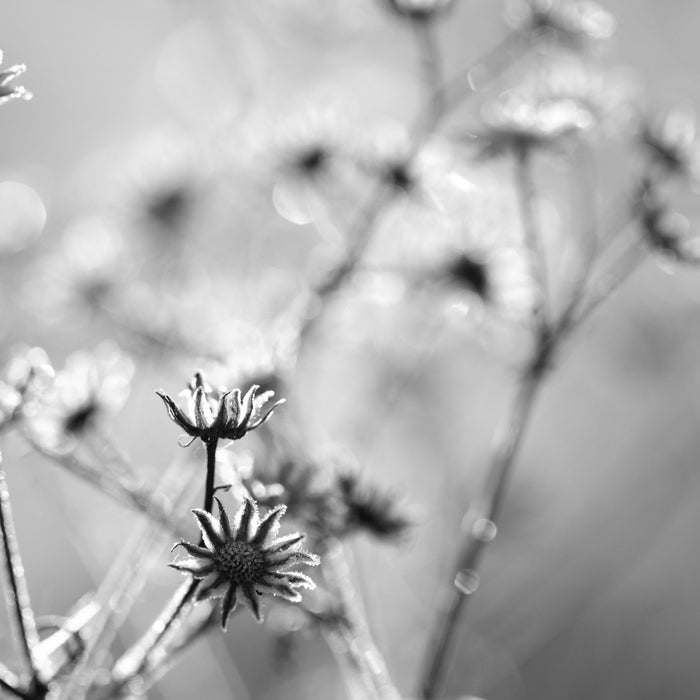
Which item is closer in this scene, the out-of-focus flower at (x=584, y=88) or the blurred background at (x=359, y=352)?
the out-of-focus flower at (x=584, y=88)

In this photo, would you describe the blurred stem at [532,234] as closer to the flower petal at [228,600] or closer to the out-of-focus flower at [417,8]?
the out-of-focus flower at [417,8]

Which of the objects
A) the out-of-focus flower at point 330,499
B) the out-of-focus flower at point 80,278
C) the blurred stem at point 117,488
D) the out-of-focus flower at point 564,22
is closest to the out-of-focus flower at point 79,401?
the blurred stem at point 117,488

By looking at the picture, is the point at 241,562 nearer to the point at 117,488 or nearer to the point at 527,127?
the point at 117,488

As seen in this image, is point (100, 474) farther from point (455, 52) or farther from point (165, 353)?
point (455, 52)

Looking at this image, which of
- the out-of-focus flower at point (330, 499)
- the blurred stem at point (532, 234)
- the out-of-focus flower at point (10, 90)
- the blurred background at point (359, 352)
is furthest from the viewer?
the blurred background at point (359, 352)

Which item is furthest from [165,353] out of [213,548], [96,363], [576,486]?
[576,486]

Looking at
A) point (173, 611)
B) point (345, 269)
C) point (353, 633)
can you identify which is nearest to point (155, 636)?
point (173, 611)

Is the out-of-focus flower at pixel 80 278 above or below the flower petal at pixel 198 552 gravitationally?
above
